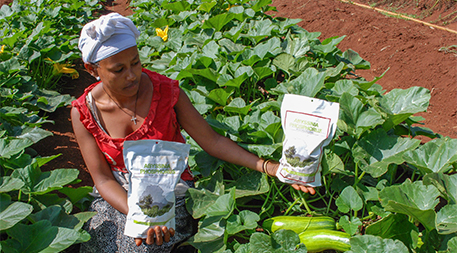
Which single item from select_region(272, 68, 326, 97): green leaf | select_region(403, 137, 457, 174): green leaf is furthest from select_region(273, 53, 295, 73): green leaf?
select_region(403, 137, 457, 174): green leaf

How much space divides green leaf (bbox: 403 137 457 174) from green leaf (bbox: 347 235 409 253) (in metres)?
0.48

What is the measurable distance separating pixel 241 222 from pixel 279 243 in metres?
0.25

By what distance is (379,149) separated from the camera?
74.0 inches

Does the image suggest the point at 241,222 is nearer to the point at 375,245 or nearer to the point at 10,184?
the point at 375,245

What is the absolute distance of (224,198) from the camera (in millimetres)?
1710

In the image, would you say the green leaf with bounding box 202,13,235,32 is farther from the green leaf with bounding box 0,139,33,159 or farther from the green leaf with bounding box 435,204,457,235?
the green leaf with bounding box 435,204,457,235

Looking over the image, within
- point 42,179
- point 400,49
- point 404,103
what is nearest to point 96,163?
point 42,179

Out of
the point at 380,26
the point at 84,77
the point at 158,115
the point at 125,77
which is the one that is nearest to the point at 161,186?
the point at 158,115

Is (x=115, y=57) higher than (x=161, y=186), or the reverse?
(x=115, y=57)

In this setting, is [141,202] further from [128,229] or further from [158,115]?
[158,115]

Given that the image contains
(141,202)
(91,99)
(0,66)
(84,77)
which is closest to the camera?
(141,202)

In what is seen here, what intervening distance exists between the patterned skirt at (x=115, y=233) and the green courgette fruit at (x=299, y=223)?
0.44 m

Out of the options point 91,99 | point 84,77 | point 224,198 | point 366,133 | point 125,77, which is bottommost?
point 84,77

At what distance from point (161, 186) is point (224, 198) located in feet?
0.98
